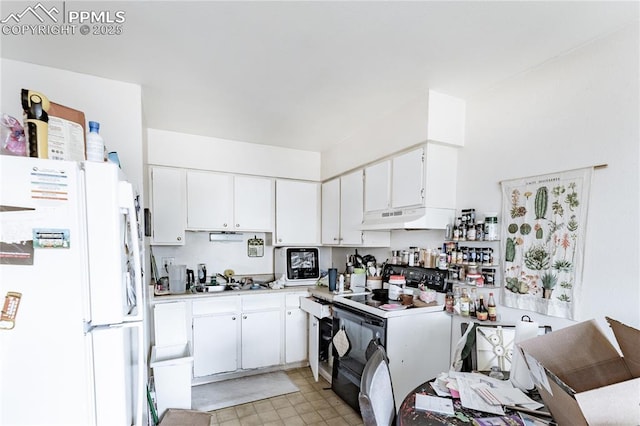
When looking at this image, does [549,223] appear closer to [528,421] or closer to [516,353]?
[516,353]

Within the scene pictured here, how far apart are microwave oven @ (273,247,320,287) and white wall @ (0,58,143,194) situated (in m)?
1.77

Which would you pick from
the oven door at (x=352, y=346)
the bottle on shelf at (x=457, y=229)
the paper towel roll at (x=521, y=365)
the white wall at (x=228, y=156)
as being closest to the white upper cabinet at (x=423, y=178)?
the bottle on shelf at (x=457, y=229)

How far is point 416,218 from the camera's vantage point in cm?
222

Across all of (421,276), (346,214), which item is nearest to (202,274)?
(346,214)

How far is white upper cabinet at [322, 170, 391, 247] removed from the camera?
298 centimetres

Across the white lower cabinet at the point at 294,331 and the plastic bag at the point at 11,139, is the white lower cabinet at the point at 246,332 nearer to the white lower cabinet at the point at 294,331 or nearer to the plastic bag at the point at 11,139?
the white lower cabinet at the point at 294,331

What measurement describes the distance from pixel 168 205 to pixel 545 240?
3.16 m

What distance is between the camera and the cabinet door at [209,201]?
10.2 feet

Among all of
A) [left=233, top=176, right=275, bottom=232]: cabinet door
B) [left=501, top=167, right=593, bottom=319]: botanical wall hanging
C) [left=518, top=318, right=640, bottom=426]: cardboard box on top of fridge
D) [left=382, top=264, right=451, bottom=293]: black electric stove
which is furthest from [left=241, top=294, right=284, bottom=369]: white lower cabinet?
[left=518, top=318, right=640, bottom=426]: cardboard box on top of fridge

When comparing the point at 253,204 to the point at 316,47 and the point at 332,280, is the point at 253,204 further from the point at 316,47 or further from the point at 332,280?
the point at 316,47

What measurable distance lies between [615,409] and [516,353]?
1.80 ft

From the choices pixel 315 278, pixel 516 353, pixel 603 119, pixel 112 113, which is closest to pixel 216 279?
pixel 315 278

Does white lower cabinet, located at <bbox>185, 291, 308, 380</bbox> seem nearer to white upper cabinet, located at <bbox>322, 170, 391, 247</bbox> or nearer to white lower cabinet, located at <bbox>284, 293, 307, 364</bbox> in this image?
white lower cabinet, located at <bbox>284, 293, 307, 364</bbox>

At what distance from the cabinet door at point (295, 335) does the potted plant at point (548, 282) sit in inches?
87.4
